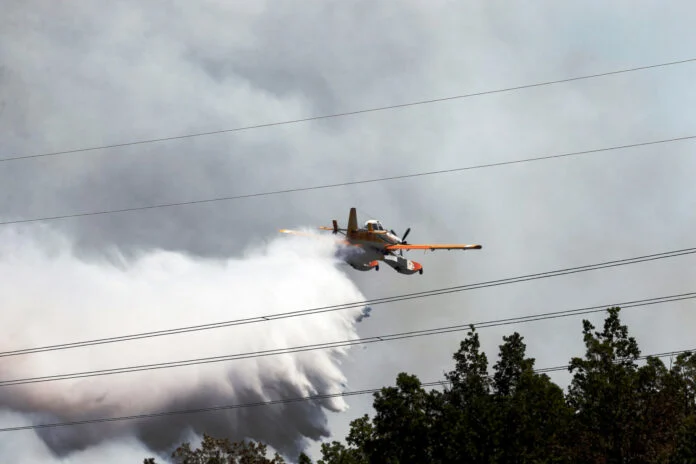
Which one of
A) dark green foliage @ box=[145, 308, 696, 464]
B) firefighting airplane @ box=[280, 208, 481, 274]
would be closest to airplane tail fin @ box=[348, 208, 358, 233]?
firefighting airplane @ box=[280, 208, 481, 274]

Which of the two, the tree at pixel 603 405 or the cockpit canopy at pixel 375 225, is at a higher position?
the cockpit canopy at pixel 375 225

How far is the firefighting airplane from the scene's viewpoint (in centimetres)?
13500

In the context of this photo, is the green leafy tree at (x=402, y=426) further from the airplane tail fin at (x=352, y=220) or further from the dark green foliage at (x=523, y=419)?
the airplane tail fin at (x=352, y=220)

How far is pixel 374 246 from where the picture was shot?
135 m

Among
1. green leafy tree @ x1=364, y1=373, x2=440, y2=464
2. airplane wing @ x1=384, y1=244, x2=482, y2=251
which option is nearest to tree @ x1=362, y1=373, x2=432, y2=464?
green leafy tree @ x1=364, y1=373, x2=440, y2=464

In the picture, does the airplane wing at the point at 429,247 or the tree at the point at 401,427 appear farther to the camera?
the airplane wing at the point at 429,247

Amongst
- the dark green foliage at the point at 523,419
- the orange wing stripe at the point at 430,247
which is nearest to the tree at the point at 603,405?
the dark green foliage at the point at 523,419

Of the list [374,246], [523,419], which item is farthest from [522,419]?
[374,246]

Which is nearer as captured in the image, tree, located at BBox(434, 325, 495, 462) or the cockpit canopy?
tree, located at BBox(434, 325, 495, 462)

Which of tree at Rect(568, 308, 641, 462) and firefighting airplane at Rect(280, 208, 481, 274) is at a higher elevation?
firefighting airplane at Rect(280, 208, 481, 274)

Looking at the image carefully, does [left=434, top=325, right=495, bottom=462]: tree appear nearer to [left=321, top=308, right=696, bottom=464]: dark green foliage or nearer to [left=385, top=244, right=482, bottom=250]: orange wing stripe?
[left=321, top=308, right=696, bottom=464]: dark green foliage

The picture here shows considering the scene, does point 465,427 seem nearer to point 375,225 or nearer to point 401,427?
point 401,427

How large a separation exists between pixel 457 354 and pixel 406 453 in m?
11.5

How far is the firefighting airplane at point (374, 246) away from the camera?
13500 centimetres
